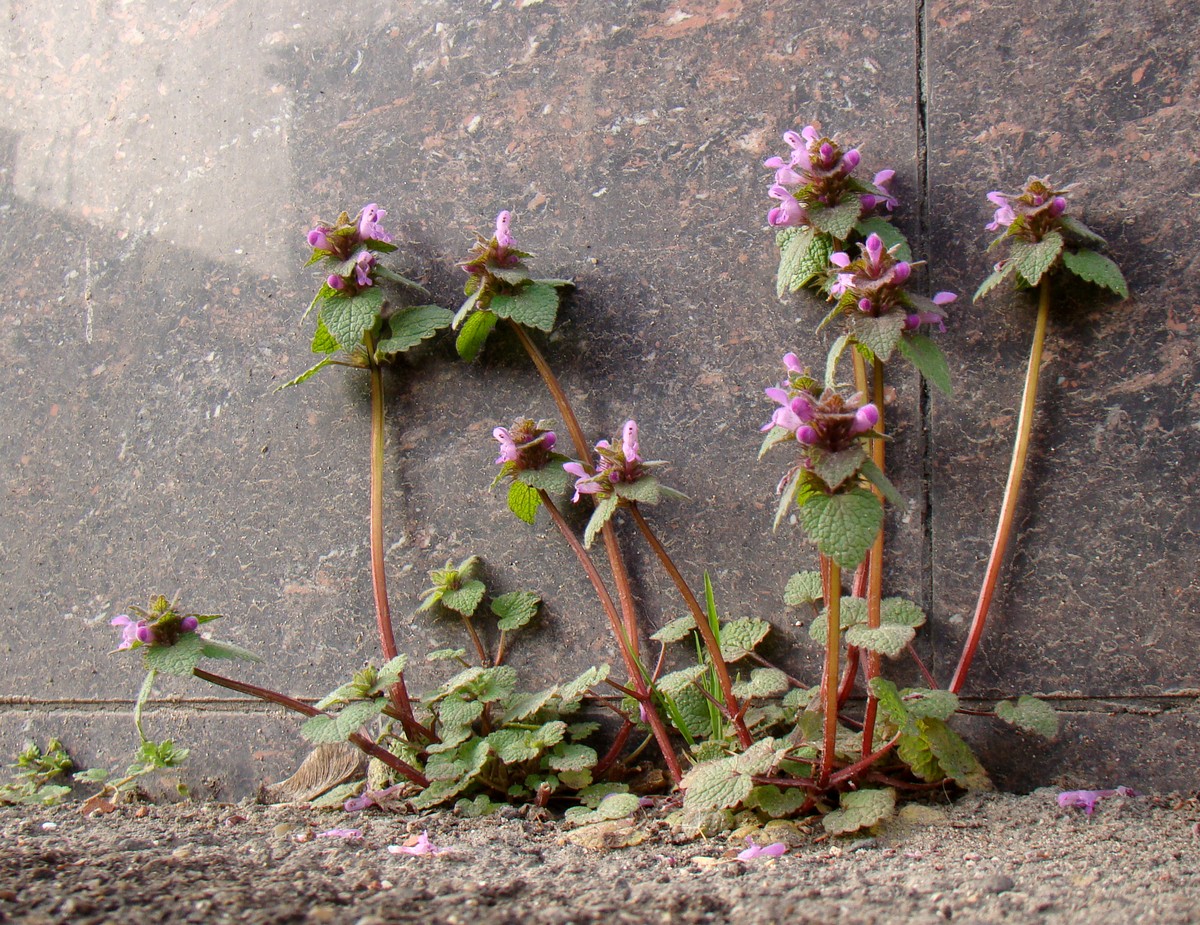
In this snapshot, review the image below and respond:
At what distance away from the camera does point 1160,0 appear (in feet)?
5.19

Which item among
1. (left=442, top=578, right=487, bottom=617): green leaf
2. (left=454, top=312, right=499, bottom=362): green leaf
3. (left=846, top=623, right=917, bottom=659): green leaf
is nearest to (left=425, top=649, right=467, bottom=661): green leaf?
(left=442, top=578, right=487, bottom=617): green leaf

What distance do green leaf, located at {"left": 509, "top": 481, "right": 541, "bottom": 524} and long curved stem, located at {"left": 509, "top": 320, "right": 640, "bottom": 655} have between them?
12cm

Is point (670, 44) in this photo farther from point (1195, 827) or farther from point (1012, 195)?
point (1195, 827)

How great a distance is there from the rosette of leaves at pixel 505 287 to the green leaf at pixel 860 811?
99 cm

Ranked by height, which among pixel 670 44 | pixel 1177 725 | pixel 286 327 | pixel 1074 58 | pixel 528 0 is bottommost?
pixel 1177 725

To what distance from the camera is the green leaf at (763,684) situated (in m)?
1.52

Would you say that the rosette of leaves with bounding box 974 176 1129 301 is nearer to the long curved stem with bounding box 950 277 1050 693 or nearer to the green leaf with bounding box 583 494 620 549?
Answer: the long curved stem with bounding box 950 277 1050 693

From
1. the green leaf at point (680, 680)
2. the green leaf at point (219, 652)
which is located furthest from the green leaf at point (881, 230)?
the green leaf at point (219, 652)

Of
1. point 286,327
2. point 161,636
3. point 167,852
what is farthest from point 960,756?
point 286,327

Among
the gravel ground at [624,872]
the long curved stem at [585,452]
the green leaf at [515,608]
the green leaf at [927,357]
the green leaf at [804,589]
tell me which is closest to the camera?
the gravel ground at [624,872]

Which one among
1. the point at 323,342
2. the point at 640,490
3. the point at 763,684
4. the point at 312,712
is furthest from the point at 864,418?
the point at 323,342

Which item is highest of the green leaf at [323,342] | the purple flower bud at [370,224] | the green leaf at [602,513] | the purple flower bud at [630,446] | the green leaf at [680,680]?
the purple flower bud at [370,224]

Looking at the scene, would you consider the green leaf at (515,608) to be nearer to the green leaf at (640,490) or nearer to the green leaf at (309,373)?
the green leaf at (640,490)

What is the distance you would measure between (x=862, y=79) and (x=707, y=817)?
1.43 m
